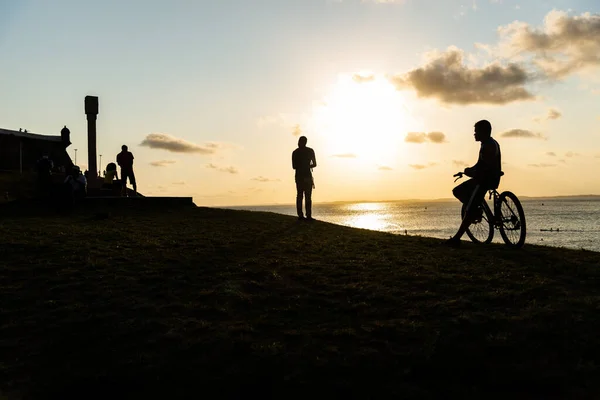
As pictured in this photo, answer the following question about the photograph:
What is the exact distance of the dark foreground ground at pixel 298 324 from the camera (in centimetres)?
462

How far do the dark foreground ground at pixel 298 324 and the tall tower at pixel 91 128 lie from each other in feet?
102

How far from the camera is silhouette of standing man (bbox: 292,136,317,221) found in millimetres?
16859

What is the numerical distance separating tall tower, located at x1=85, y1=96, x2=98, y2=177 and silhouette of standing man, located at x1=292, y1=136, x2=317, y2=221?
2759 centimetres

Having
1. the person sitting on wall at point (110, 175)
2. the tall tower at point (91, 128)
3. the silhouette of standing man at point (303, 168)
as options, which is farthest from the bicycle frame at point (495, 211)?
the tall tower at point (91, 128)

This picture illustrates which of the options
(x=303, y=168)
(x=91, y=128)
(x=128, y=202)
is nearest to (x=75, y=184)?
(x=128, y=202)

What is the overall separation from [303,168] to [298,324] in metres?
11.3

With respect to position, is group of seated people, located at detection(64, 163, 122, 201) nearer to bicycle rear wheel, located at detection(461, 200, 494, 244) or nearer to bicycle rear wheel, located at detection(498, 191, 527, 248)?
bicycle rear wheel, located at detection(461, 200, 494, 244)

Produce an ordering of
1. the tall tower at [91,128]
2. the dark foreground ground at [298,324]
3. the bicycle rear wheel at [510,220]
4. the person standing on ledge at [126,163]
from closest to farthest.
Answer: the dark foreground ground at [298,324] < the bicycle rear wheel at [510,220] < the person standing on ledge at [126,163] < the tall tower at [91,128]

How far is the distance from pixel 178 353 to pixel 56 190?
54.6 feet

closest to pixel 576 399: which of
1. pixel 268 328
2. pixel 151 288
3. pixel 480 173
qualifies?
pixel 268 328

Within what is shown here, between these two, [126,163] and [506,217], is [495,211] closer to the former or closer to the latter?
[506,217]

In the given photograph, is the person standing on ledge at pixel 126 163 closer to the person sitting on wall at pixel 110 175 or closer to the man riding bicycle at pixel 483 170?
the person sitting on wall at pixel 110 175

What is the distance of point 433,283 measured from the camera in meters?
7.57

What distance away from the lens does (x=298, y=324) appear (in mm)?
5930
